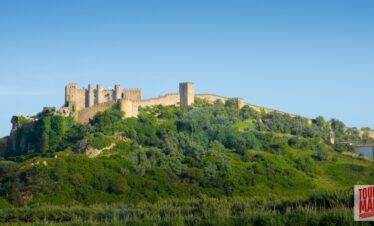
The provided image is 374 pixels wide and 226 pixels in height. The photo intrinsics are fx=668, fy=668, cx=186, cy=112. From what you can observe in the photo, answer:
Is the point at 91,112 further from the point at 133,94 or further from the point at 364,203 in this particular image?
the point at 364,203

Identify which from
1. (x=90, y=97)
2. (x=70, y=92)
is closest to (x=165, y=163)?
(x=90, y=97)

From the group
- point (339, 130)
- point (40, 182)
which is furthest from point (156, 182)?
point (339, 130)

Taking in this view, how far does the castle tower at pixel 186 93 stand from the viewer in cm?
7506

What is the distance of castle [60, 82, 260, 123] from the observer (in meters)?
65.2

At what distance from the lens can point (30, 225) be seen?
88.5 ft

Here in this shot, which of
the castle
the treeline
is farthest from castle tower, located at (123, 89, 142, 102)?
the treeline

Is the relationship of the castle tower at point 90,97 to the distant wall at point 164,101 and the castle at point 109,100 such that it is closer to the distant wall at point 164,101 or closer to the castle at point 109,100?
the castle at point 109,100

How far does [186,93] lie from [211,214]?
49073 millimetres

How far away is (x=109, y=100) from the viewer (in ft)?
227

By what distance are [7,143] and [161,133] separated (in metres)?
16.6

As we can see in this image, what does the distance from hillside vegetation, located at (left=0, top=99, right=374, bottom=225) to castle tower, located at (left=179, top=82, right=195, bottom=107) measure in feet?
3.63

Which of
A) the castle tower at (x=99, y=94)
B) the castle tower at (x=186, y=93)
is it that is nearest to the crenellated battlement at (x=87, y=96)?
the castle tower at (x=99, y=94)

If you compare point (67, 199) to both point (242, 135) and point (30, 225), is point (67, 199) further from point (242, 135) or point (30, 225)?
point (242, 135)

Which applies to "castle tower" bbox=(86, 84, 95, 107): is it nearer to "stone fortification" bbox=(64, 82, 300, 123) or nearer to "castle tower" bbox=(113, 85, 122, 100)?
"stone fortification" bbox=(64, 82, 300, 123)
